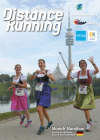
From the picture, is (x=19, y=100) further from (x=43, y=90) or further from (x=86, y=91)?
(x=86, y=91)

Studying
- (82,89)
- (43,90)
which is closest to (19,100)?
(43,90)

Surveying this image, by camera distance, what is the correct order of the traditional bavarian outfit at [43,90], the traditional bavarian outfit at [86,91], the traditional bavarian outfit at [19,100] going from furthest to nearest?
the traditional bavarian outfit at [19,100], the traditional bavarian outfit at [86,91], the traditional bavarian outfit at [43,90]

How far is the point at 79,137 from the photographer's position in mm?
4617

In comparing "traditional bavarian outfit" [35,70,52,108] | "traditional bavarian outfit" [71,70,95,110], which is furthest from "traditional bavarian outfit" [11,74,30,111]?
"traditional bavarian outfit" [71,70,95,110]

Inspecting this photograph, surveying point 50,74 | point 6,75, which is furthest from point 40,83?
point 6,75

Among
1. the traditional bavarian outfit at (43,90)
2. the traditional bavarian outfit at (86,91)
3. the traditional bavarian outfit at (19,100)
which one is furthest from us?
the traditional bavarian outfit at (19,100)

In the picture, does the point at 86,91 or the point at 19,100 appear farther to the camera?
the point at 19,100

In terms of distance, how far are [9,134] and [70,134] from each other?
135cm

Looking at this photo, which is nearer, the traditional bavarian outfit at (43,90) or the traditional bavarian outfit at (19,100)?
the traditional bavarian outfit at (43,90)

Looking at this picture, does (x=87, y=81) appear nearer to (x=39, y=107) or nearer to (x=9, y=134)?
(x=39, y=107)

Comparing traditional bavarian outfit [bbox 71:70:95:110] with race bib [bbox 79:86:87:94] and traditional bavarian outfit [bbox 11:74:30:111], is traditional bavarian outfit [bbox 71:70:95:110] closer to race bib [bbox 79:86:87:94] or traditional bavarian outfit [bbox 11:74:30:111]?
race bib [bbox 79:86:87:94]

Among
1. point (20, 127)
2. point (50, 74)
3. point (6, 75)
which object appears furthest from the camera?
point (6, 75)

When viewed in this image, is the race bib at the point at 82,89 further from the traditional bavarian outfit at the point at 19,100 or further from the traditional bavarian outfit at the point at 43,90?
the traditional bavarian outfit at the point at 19,100

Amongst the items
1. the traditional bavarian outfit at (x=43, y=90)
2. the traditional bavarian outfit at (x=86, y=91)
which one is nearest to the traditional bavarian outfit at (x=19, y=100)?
the traditional bavarian outfit at (x=43, y=90)
